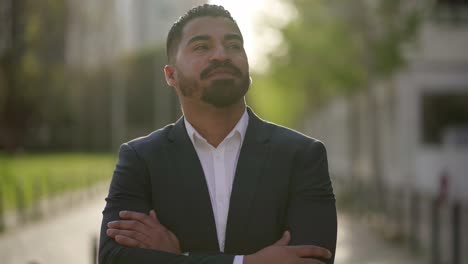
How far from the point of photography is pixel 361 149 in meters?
45.9

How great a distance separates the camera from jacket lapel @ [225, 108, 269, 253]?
3.36 meters

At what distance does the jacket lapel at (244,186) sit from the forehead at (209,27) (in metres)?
0.42

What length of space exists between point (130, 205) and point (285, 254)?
0.63m

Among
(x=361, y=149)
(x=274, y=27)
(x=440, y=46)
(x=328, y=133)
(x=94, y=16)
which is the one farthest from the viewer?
(x=328, y=133)

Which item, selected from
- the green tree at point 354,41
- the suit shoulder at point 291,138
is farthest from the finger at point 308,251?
the green tree at point 354,41

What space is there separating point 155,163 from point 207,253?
17.0 inches

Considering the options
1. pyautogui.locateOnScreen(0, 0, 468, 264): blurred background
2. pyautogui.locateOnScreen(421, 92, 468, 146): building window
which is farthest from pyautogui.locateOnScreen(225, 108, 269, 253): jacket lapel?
pyautogui.locateOnScreen(421, 92, 468, 146): building window

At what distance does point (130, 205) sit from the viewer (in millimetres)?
3449

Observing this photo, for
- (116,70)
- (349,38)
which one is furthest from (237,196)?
(116,70)

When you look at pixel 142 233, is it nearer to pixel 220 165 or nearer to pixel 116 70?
pixel 220 165

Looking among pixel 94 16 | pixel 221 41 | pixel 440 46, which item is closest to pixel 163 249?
pixel 221 41

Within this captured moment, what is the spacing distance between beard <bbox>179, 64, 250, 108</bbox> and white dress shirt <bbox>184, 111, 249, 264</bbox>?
0.15 metres

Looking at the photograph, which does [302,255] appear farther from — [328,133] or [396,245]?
[328,133]

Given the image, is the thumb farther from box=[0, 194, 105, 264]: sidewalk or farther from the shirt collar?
box=[0, 194, 105, 264]: sidewalk
